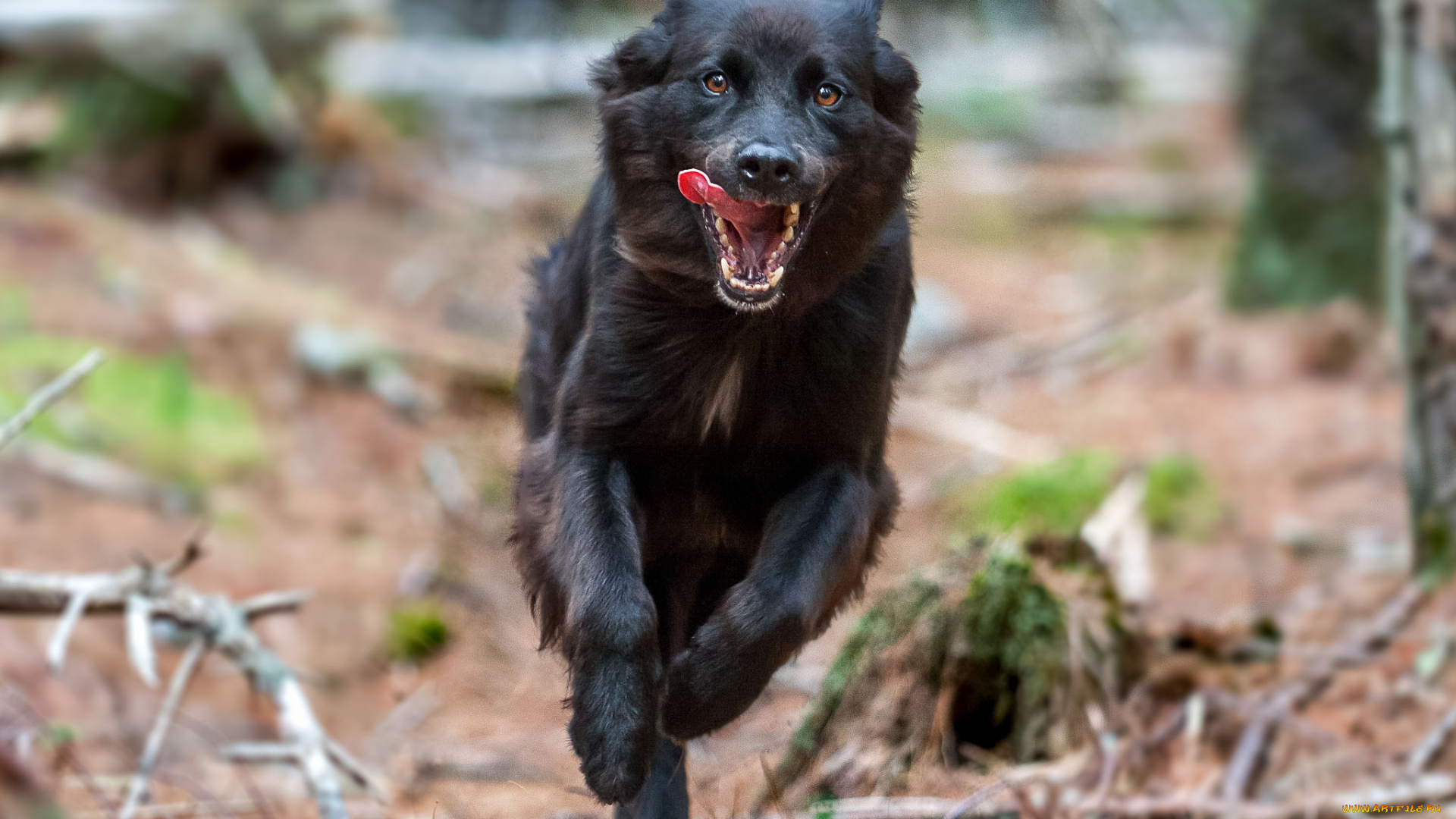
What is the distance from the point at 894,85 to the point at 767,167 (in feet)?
2.13

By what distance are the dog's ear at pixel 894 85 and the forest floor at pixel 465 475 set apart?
0.39 metres

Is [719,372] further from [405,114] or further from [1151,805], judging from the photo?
[405,114]

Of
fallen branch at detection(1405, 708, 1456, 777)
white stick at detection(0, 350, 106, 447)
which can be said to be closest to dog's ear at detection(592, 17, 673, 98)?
white stick at detection(0, 350, 106, 447)

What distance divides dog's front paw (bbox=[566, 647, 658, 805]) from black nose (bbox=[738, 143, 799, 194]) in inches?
46.9

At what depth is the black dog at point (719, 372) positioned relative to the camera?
3.34 m

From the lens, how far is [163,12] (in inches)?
450

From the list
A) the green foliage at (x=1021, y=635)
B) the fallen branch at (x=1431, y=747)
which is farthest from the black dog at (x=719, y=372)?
the fallen branch at (x=1431, y=747)

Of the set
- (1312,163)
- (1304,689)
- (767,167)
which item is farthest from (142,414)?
(1312,163)

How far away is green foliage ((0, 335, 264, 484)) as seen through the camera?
8062mm

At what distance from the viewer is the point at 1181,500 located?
8.76m

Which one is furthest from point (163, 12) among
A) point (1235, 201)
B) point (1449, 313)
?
point (1235, 201)

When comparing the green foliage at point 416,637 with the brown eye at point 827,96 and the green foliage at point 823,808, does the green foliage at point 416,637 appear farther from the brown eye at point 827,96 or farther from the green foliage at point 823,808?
the brown eye at point 827,96

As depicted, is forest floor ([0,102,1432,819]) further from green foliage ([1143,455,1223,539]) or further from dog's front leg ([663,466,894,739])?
dog's front leg ([663,466,894,739])

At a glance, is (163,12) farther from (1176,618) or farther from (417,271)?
(1176,618)
